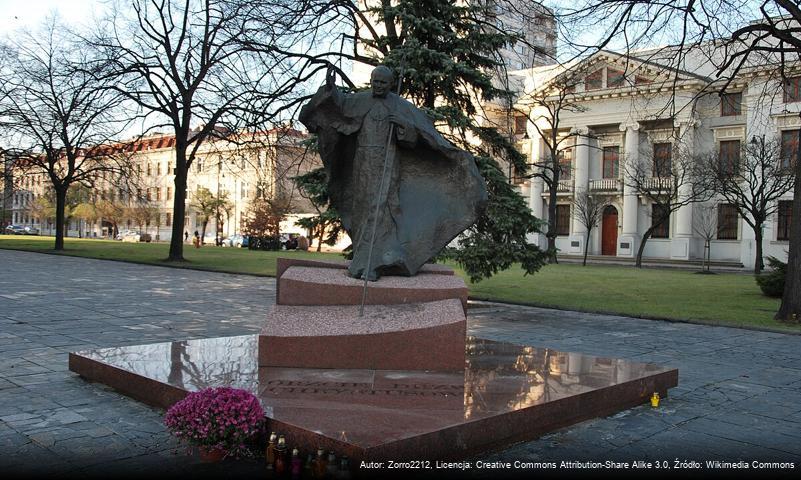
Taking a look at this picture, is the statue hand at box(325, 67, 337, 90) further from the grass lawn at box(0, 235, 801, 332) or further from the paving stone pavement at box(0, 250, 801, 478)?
the grass lawn at box(0, 235, 801, 332)

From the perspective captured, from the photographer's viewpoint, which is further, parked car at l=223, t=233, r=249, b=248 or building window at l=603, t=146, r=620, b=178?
parked car at l=223, t=233, r=249, b=248

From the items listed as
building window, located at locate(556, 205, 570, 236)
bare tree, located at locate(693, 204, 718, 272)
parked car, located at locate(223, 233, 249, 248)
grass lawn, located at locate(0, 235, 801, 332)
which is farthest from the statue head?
parked car, located at locate(223, 233, 249, 248)

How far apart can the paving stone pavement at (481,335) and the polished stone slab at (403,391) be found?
158 mm

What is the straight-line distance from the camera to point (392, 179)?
796 cm

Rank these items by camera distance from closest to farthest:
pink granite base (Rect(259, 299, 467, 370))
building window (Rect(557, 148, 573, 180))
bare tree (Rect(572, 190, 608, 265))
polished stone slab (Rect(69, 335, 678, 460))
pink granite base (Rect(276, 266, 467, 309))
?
polished stone slab (Rect(69, 335, 678, 460)), pink granite base (Rect(259, 299, 467, 370)), pink granite base (Rect(276, 266, 467, 309)), bare tree (Rect(572, 190, 608, 265)), building window (Rect(557, 148, 573, 180))

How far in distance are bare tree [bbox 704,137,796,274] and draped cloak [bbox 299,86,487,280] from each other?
30061 mm

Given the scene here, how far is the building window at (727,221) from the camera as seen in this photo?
4772 centimetres

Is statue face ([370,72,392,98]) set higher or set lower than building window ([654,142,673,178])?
lower

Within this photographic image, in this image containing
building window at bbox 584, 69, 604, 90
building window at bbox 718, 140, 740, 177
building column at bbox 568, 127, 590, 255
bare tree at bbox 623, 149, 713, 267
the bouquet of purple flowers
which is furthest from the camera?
building column at bbox 568, 127, 590, 255

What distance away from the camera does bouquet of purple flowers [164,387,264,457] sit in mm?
4438

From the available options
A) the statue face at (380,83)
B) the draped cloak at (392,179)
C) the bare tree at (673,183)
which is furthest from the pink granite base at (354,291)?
the bare tree at (673,183)

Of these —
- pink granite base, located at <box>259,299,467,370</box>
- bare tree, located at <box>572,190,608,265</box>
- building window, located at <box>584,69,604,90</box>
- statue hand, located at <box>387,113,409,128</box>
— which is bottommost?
pink granite base, located at <box>259,299,467,370</box>

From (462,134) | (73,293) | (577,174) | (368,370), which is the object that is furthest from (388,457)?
(577,174)

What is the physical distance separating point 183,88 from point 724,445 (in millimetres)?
26739
